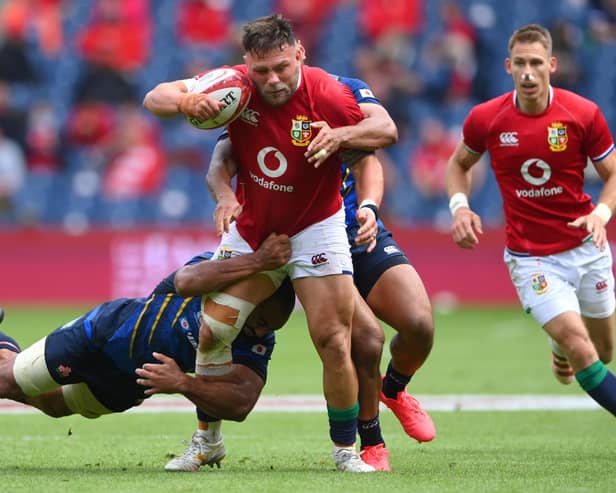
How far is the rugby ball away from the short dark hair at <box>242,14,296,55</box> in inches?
6.6

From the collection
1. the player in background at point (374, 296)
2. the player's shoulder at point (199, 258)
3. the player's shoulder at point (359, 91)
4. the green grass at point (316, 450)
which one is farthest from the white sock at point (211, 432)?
the player's shoulder at point (359, 91)

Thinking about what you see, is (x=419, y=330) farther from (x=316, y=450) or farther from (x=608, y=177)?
(x=608, y=177)

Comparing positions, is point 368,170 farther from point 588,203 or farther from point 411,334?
point 588,203

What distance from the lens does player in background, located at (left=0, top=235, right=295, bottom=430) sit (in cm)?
625

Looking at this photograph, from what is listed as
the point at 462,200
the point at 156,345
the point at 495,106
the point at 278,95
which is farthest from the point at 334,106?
the point at 495,106

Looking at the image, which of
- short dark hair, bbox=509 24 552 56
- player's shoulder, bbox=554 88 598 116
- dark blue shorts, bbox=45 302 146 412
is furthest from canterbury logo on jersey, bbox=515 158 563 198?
dark blue shorts, bbox=45 302 146 412

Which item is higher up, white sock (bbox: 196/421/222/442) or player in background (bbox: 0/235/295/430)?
player in background (bbox: 0/235/295/430)

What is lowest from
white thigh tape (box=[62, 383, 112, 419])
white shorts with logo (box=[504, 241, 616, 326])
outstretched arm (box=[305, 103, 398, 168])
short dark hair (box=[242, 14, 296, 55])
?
white thigh tape (box=[62, 383, 112, 419])

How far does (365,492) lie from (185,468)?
1393 millimetres

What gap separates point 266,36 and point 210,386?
1815mm

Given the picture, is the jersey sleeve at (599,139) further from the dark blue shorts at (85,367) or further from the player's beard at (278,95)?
the dark blue shorts at (85,367)

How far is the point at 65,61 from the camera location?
1886 cm

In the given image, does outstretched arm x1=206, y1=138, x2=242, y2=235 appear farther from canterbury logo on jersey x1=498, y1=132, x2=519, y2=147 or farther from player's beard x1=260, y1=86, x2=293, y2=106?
canterbury logo on jersey x1=498, y1=132, x2=519, y2=147

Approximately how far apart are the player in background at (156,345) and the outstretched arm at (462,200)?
1262 millimetres
